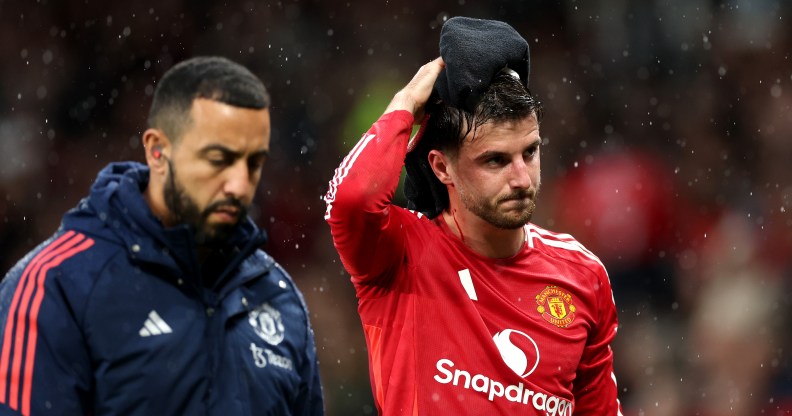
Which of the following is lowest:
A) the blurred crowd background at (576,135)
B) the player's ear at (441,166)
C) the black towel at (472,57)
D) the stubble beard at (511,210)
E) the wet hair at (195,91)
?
the blurred crowd background at (576,135)

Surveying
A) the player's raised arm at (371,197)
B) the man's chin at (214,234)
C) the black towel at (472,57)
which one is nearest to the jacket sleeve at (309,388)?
the man's chin at (214,234)

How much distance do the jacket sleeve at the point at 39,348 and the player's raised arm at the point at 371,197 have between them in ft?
Answer: 3.91

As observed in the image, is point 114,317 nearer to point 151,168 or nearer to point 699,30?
point 151,168

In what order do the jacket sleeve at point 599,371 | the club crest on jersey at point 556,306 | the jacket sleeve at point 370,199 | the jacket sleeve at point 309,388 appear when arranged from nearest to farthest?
the jacket sleeve at point 309,388 → the jacket sleeve at point 370,199 → the club crest on jersey at point 556,306 → the jacket sleeve at point 599,371

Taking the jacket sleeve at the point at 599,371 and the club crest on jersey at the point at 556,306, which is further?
the jacket sleeve at the point at 599,371

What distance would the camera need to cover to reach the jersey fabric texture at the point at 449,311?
3598 mm

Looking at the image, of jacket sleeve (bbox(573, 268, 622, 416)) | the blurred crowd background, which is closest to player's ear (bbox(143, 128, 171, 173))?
jacket sleeve (bbox(573, 268, 622, 416))

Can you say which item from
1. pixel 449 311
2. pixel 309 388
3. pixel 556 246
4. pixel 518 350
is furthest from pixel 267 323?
pixel 556 246

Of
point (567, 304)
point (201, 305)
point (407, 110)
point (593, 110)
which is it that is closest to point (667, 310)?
point (593, 110)

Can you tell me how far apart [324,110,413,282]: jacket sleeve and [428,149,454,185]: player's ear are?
0.20 meters

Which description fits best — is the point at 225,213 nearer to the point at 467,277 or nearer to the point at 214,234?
the point at 214,234

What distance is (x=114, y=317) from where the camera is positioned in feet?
8.51

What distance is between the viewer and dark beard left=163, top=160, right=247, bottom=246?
2.70 metres

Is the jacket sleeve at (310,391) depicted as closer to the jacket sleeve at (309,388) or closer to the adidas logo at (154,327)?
the jacket sleeve at (309,388)
